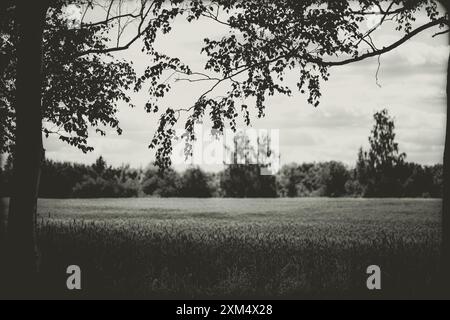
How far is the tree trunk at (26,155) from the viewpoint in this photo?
32.2 feet

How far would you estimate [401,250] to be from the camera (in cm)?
1375

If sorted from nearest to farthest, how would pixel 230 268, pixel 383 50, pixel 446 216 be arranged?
pixel 446 216, pixel 383 50, pixel 230 268

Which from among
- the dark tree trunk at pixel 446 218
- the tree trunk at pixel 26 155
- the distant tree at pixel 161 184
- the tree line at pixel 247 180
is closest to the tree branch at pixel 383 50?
the dark tree trunk at pixel 446 218

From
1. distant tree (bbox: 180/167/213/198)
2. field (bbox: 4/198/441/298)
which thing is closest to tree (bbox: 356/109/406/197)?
distant tree (bbox: 180/167/213/198)

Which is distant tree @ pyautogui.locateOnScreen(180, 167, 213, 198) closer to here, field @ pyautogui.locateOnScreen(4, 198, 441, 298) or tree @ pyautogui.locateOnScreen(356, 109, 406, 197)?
tree @ pyautogui.locateOnScreen(356, 109, 406, 197)

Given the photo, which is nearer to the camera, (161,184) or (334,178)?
(161,184)

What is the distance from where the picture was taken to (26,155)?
979 centimetres

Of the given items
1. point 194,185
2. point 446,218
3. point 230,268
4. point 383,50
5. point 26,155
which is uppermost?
point 383,50

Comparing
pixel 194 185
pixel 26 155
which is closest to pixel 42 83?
pixel 26 155

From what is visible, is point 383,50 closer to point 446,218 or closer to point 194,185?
point 446,218

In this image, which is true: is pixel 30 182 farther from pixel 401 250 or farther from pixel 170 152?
pixel 401 250

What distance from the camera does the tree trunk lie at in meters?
9.81

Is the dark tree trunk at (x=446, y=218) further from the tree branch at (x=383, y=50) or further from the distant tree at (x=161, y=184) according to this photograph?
A: the distant tree at (x=161, y=184)
